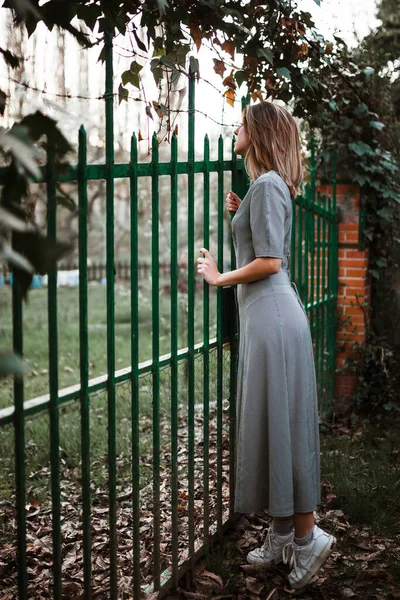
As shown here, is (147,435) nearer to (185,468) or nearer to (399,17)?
(185,468)

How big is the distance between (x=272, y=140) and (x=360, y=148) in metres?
2.90

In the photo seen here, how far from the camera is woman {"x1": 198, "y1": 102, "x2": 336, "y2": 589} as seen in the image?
2.84 meters

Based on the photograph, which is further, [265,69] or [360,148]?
[360,148]

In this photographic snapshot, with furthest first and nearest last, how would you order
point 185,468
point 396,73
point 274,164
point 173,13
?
point 396,73 < point 185,468 < point 274,164 < point 173,13

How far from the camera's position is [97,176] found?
219 centimetres

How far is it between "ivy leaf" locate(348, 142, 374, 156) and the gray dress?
283 cm

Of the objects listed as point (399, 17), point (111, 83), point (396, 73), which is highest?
point (399, 17)

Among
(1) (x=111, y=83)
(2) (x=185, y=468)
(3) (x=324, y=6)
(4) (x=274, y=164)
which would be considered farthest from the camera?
(3) (x=324, y=6)

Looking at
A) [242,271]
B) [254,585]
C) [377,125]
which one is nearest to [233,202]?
[242,271]

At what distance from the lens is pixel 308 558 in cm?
296

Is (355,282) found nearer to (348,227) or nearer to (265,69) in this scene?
(348,227)

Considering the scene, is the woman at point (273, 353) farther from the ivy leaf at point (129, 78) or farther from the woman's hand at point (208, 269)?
the ivy leaf at point (129, 78)

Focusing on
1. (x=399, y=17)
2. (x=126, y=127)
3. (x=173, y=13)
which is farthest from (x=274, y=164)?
(x=126, y=127)

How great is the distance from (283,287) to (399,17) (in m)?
4.29
